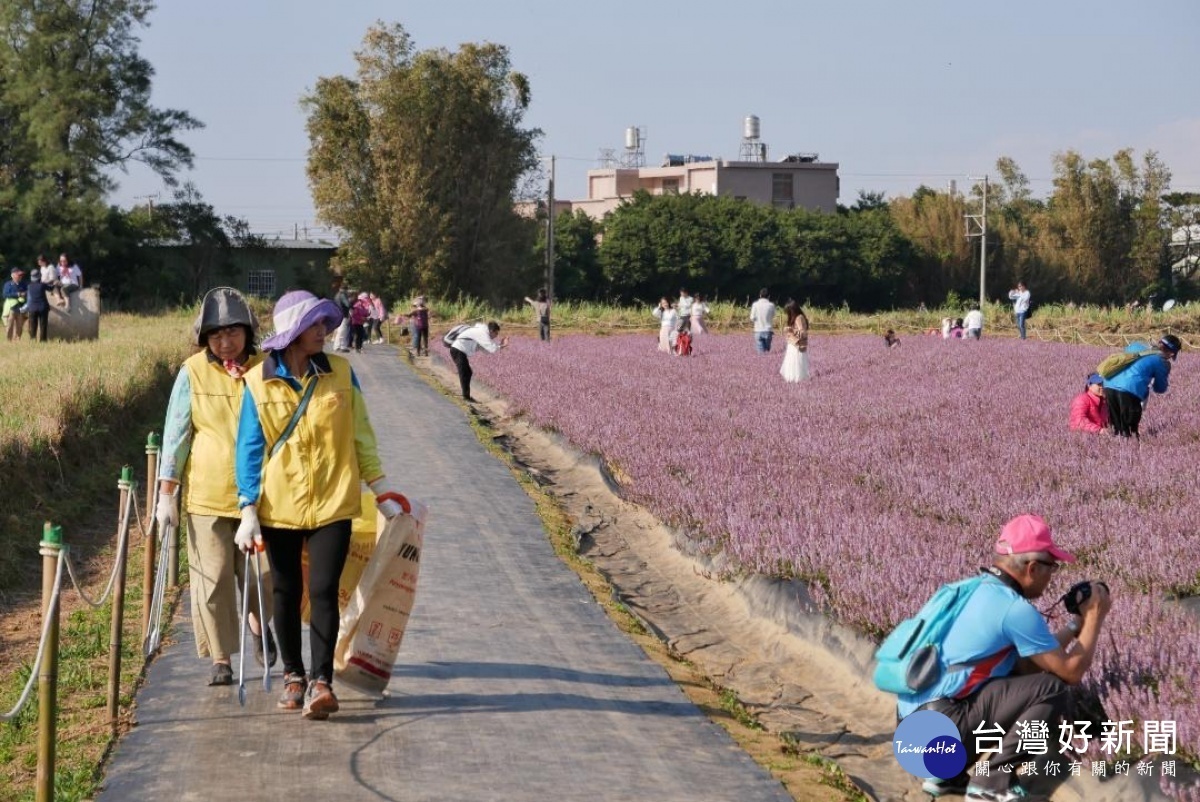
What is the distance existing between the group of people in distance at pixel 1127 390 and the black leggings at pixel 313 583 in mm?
10070

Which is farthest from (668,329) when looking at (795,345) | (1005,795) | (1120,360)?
(1005,795)

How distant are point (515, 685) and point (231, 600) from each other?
1.53 metres

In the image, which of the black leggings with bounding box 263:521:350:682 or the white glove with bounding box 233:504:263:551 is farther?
the black leggings with bounding box 263:521:350:682

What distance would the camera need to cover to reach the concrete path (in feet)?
20.2

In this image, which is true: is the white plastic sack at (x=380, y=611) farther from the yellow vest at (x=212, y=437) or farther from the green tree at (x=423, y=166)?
the green tree at (x=423, y=166)

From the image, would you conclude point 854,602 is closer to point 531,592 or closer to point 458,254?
point 531,592

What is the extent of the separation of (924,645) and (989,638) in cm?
28

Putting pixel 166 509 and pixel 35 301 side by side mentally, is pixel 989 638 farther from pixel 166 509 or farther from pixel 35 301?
pixel 35 301

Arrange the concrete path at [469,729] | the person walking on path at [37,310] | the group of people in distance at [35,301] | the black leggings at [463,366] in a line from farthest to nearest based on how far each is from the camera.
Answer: the group of people in distance at [35,301] → the person walking on path at [37,310] → the black leggings at [463,366] → the concrete path at [469,729]

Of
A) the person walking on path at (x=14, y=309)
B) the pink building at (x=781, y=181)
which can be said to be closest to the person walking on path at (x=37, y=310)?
the person walking on path at (x=14, y=309)

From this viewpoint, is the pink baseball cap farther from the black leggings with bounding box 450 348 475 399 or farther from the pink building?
the pink building

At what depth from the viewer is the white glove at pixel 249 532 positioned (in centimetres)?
666

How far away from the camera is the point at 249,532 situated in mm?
6664

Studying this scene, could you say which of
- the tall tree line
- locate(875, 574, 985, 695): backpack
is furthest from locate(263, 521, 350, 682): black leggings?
the tall tree line
